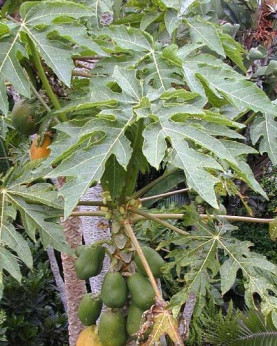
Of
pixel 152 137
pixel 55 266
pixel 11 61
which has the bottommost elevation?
pixel 55 266

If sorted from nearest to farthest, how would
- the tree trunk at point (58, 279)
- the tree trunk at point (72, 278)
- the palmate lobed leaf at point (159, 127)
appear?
the palmate lobed leaf at point (159, 127)
the tree trunk at point (72, 278)
the tree trunk at point (58, 279)

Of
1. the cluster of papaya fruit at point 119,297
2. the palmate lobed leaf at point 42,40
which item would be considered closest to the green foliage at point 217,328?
the cluster of papaya fruit at point 119,297

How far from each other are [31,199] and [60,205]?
0.07 meters

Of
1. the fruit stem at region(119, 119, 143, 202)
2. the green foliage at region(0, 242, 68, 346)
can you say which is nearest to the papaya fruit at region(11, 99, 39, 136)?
the fruit stem at region(119, 119, 143, 202)

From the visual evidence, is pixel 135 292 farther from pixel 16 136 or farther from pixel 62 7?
pixel 16 136

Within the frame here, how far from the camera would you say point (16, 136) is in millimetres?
1785

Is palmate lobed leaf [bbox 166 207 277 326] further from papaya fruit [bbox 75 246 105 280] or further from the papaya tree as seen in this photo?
papaya fruit [bbox 75 246 105 280]

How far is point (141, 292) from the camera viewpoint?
1.10 meters

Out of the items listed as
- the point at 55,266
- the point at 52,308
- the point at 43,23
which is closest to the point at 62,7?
Result: the point at 43,23

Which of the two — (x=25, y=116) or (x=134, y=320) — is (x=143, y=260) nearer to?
(x=134, y=320)

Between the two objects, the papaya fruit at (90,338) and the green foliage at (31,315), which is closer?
the papaya fruit at (90,338)

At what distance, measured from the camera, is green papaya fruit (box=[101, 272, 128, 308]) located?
3.70 ft

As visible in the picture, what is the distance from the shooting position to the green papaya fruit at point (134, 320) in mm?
1113

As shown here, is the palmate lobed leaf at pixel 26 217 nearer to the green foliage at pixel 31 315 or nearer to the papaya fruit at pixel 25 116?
the papaya fruit at pixel 25 116
